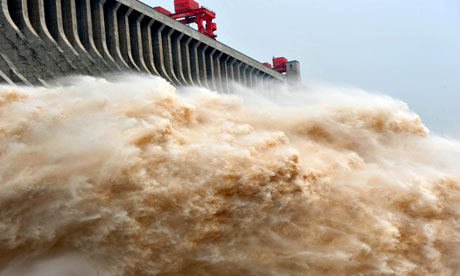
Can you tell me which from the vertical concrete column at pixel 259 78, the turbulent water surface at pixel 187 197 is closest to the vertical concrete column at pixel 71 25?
the turbulent water surface at pixel 187 197

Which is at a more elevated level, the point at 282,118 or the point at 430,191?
the point at 282,118

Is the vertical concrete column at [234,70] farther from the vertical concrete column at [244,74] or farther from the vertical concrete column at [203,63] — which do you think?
the vertical concrete column at [203,63]

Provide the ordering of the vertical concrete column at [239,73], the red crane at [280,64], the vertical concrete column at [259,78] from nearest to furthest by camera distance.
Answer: the vertical concrete column at [239,73] → the vertical concrete column at [259,78] → the red crane at [280,64]

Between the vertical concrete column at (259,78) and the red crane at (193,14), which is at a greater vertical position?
the red crane at (193,14)

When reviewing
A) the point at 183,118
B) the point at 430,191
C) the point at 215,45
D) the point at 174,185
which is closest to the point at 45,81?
the point at 183,118

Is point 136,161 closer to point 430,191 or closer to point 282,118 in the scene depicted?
point 282,118

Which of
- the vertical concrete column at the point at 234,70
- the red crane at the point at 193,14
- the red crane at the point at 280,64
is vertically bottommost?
the vertical concrete column at the point at 234,70

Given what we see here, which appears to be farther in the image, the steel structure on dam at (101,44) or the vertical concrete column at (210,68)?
the vertical concrete column at (210,68)

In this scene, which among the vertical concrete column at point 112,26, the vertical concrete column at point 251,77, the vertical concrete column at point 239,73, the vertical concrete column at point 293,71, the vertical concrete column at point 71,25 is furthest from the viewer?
the vertical concrete column at point 293,71
